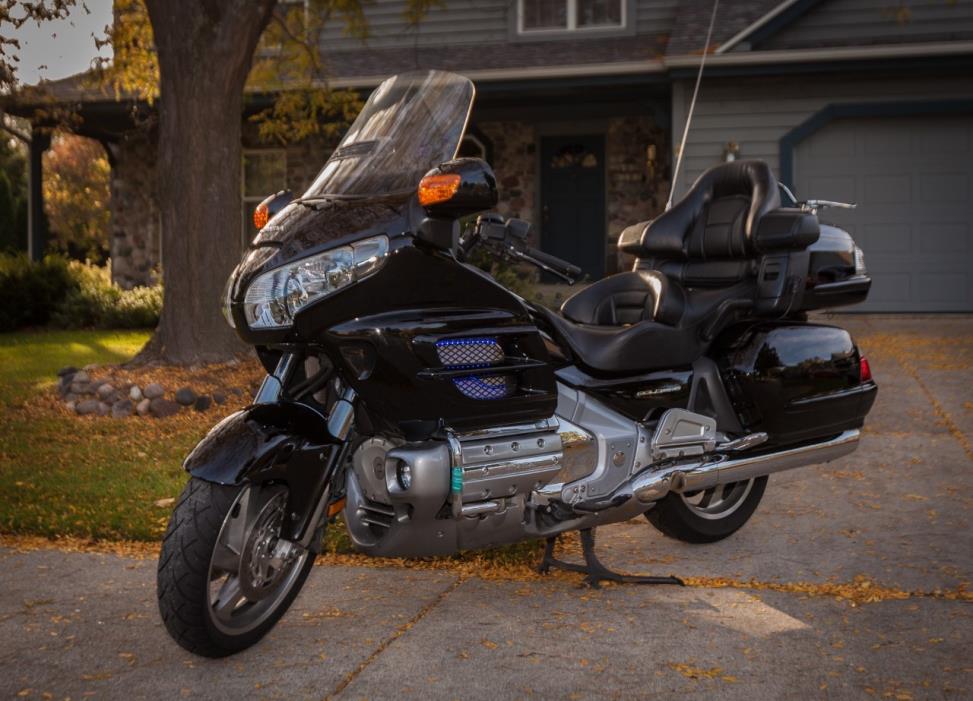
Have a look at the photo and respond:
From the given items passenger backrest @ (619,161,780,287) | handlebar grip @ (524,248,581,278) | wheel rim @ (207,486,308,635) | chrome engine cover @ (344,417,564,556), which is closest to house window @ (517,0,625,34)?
passenger backrest @ (619,161,780,287)

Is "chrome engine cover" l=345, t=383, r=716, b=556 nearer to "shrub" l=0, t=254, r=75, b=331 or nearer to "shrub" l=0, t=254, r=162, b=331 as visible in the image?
"shrub" l=0, t=254, r=162, b=331

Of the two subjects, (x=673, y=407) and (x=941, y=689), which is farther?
(x=673, y=407)

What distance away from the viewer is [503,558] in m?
4.77

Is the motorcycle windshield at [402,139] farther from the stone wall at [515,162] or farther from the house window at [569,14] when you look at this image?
the house window at [569,14]

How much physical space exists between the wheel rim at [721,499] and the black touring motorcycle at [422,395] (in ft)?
1.48

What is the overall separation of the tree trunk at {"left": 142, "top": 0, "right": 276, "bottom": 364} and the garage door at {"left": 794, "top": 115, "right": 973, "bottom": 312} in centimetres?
732

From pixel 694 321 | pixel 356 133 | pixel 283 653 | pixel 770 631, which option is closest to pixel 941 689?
pixel 770 631

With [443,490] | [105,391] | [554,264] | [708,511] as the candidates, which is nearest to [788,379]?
[708,511]

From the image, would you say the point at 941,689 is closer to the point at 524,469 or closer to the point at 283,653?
the point at 524,469

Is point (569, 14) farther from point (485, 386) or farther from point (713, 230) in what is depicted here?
point (485, 386)

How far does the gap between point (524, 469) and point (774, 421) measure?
1.39m

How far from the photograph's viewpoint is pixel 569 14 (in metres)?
16.3

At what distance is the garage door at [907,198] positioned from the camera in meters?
13.6

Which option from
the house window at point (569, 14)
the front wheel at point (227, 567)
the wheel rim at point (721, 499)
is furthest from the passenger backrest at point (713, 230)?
the house window at point (569, 14)
